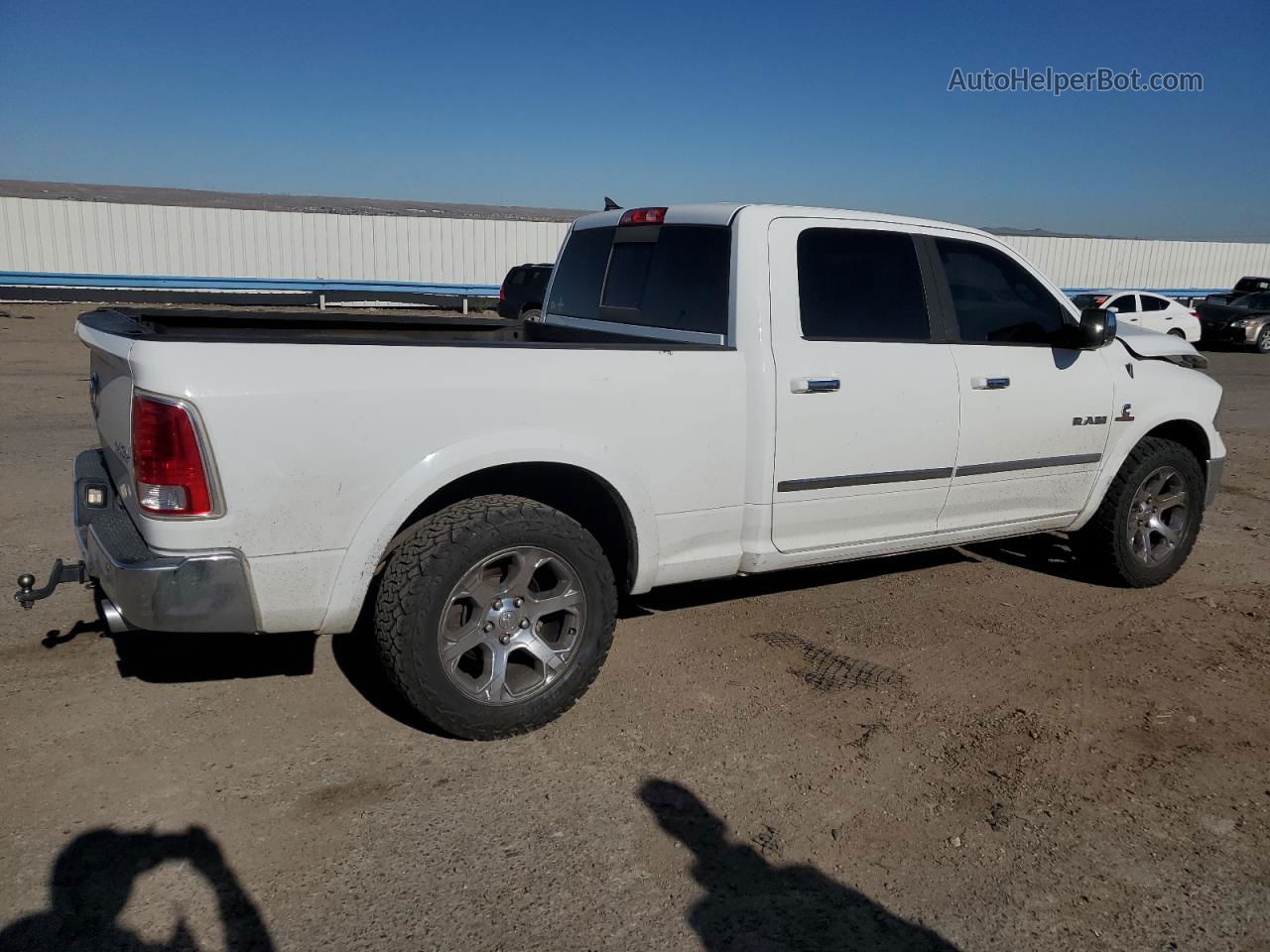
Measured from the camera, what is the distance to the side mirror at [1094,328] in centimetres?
487

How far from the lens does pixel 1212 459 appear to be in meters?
5.79

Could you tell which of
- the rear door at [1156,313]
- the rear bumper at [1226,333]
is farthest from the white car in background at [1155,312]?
the rear bumper at [1226,333]

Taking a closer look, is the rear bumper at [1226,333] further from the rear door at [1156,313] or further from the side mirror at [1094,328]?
the side mirror at [1094,328]

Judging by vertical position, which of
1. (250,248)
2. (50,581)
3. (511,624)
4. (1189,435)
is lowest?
(511,624)

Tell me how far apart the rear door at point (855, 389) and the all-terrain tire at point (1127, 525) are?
1355 mm

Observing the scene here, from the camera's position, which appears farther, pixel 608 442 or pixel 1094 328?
pixel 1094 328

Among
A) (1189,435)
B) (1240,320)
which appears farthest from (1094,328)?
(1240,320)

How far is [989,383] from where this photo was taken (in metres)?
4.70

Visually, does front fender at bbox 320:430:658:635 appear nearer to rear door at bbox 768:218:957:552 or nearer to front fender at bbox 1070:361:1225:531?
rear door at bbox 768:218:957:552

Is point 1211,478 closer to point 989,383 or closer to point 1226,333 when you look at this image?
point 989,383

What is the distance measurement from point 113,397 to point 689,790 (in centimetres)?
234

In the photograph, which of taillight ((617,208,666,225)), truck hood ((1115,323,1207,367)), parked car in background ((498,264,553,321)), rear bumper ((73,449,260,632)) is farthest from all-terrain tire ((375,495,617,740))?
parked car in background ((498,264,553,321))

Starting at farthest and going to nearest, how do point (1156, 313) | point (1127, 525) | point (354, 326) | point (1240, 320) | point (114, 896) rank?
1. point (1240, 320)
2. point (1156, 313)
3. point (1127, 525)
4. point (354, 326)
5. point (114, 896)

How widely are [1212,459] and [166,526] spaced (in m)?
5.45
